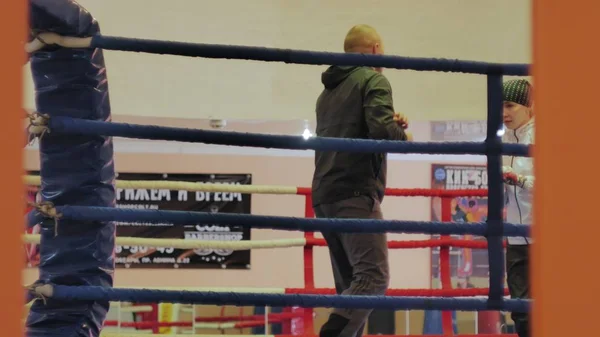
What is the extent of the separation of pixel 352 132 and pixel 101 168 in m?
0.67

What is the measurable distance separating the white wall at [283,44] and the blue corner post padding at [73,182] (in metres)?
1.71

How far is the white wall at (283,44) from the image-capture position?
3.13 meters

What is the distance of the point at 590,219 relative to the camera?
522 millimetres

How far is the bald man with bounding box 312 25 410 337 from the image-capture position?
5.89 ft

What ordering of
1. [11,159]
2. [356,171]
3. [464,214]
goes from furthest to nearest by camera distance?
[464,214] < [356,171] < [11,159]

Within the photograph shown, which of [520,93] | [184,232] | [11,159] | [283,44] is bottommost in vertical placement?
[184,232]

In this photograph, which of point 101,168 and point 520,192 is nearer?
point 101,168

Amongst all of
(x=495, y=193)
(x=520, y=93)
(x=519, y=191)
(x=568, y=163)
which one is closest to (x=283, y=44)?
(x=520, y=93)

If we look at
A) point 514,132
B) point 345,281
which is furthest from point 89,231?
point 514,132

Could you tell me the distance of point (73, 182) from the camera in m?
1.47

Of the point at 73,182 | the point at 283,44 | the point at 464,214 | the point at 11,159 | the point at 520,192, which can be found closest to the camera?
the point at 11,159

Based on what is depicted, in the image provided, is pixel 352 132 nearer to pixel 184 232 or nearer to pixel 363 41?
pixel 363 41

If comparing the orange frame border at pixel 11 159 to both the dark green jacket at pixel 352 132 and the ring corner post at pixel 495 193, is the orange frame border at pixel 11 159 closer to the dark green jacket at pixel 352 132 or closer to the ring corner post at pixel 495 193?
the ring corner post at pixel 495 193

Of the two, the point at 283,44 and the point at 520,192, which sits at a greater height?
the point at 283,44
